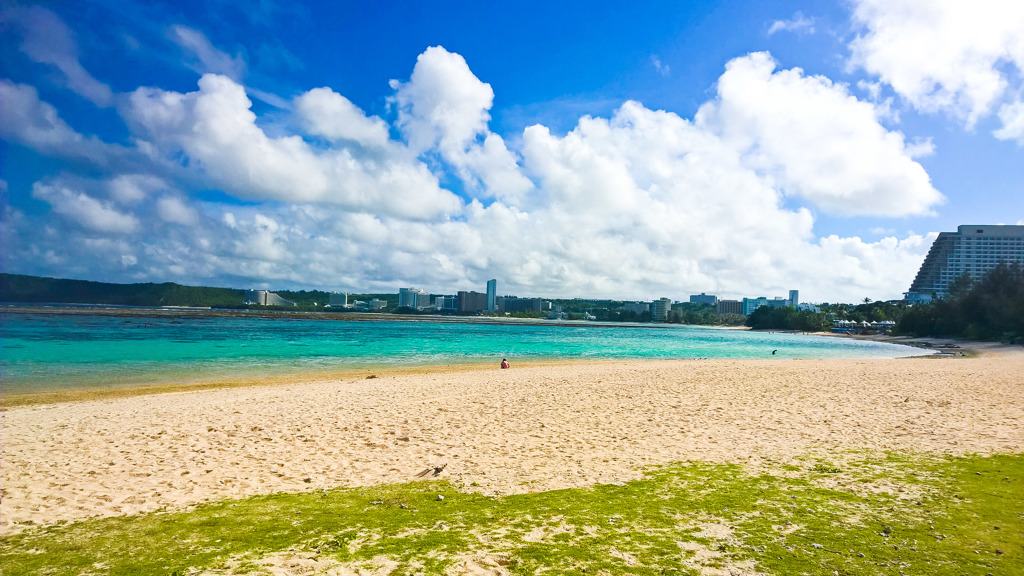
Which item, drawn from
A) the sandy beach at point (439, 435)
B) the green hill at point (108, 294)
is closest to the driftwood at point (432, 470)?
the sandy beach at point (439, 435)

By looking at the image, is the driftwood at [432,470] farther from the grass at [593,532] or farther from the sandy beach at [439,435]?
the grass at [593,532]

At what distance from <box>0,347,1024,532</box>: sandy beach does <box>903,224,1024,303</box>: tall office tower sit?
157m

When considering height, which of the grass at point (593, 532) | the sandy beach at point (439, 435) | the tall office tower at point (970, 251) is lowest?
the sandy beach at point (439, 435)

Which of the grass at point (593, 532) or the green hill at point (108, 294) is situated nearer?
the grass at point (593, 532)

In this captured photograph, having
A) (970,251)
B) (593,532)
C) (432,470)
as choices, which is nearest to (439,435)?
(432,470)

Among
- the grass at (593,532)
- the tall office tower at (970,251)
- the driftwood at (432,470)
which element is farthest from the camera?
the tall office tower at (970,251)

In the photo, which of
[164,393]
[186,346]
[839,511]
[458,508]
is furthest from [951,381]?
[186,346]

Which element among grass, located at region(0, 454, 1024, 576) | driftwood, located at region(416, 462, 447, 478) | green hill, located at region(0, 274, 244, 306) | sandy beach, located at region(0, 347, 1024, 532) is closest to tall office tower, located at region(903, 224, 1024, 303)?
sandy beach, located at region(0, 347, 1024, 532)

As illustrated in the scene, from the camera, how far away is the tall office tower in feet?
455

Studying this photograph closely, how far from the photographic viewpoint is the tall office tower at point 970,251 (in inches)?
5463

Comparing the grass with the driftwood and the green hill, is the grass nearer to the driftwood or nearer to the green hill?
the driftwood

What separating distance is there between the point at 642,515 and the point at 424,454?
15.3 ft

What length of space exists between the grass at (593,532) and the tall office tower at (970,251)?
164896 millimetres

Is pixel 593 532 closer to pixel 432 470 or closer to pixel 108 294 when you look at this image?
pixel 432 470
